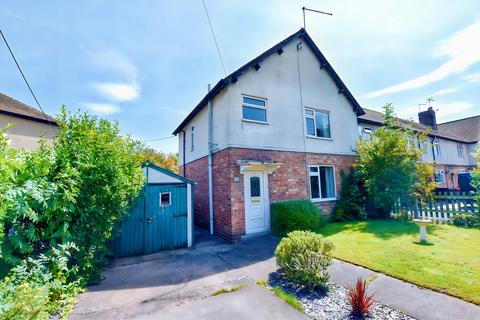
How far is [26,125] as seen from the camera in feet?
38.6

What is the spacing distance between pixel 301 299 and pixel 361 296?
1.11m

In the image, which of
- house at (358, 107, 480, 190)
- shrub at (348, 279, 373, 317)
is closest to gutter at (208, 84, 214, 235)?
shrub at (348, 279, 373, 317)

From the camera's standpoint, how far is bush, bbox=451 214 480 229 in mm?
8882

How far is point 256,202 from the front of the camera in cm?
919

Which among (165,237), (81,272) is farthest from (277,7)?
(81,272)

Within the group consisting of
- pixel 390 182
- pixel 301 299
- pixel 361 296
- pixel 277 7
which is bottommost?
pixel 301 299

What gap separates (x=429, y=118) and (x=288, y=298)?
1226 inches

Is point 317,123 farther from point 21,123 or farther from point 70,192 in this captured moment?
point 21,123

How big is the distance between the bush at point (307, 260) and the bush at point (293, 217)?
11.7ft

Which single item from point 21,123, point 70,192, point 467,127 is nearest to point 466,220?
point 70,192

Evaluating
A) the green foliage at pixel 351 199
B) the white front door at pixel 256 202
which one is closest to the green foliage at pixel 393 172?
the green foliage at pixel 351 199

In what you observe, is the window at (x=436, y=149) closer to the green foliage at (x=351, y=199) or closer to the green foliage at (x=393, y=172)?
the green foliage at (x=393, y=172)

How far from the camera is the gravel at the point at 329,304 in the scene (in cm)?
349

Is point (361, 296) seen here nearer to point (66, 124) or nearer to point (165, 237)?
point (165, 237)
